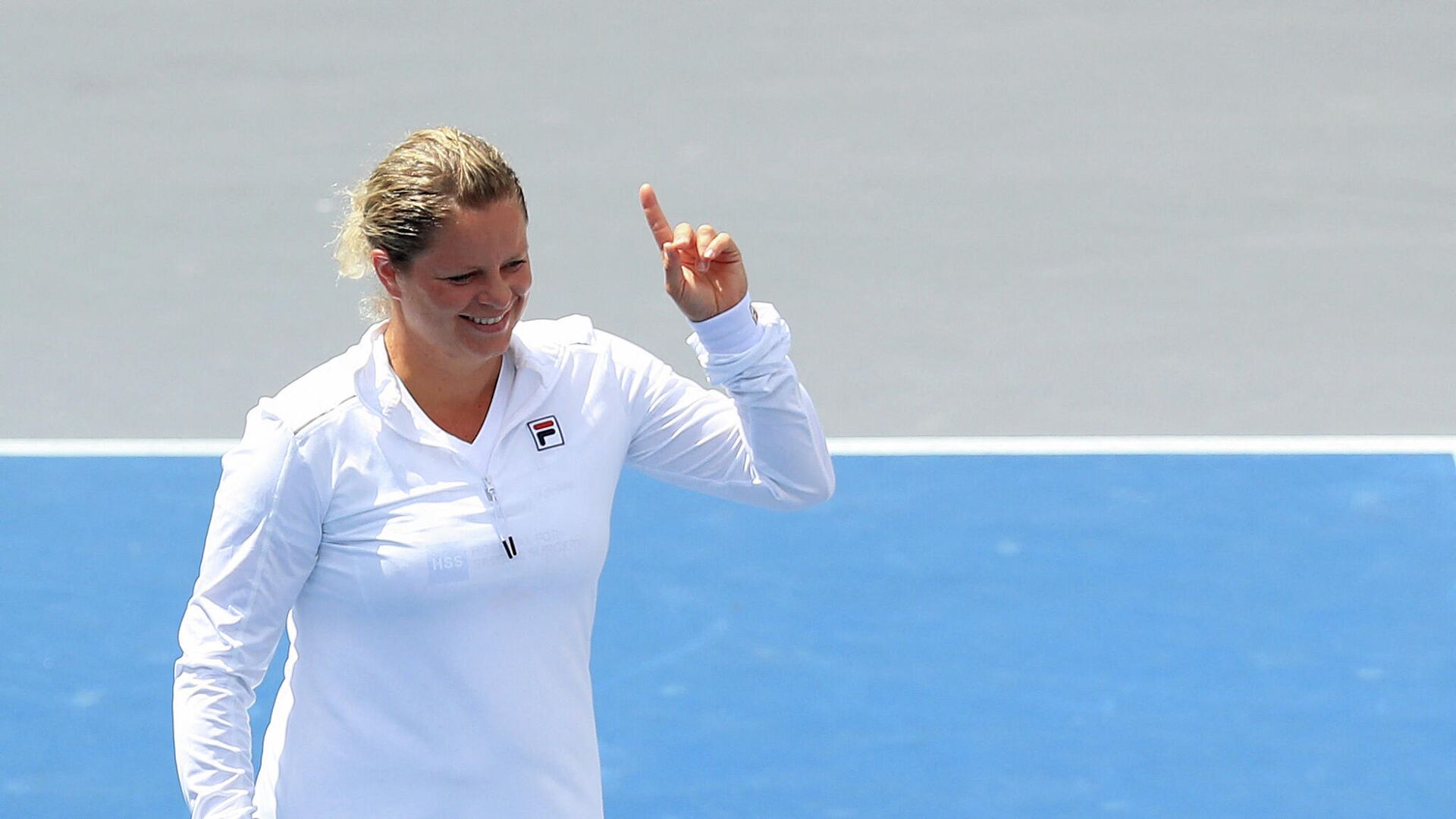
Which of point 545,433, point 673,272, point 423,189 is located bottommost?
point 545,433

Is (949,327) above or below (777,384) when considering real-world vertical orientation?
below

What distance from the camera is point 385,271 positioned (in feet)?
10.4

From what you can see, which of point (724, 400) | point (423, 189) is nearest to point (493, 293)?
point (423, 189)

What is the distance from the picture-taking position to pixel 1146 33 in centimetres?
1054

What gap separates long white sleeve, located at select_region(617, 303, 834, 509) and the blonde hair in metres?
0.44

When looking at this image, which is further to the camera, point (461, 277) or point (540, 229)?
point (540, 229)

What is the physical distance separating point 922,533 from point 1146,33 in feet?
15.9

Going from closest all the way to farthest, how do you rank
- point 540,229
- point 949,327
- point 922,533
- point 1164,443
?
point 922,533 < point 1164,443 < point 949,327 < point 540,229

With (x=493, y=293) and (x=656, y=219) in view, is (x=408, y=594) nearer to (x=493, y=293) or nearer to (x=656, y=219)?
(x=493, y=293)

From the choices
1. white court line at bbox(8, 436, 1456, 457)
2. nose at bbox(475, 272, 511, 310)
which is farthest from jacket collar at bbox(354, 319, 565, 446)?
white court line at bbox(8, 436, 1456, 457)

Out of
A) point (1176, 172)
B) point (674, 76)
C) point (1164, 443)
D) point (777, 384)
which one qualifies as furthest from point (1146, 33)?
point (777, 384)

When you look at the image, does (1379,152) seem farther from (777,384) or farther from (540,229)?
(777,384)

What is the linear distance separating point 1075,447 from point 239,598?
4.44 meters

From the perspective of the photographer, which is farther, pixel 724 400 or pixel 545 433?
pixel 724 400
